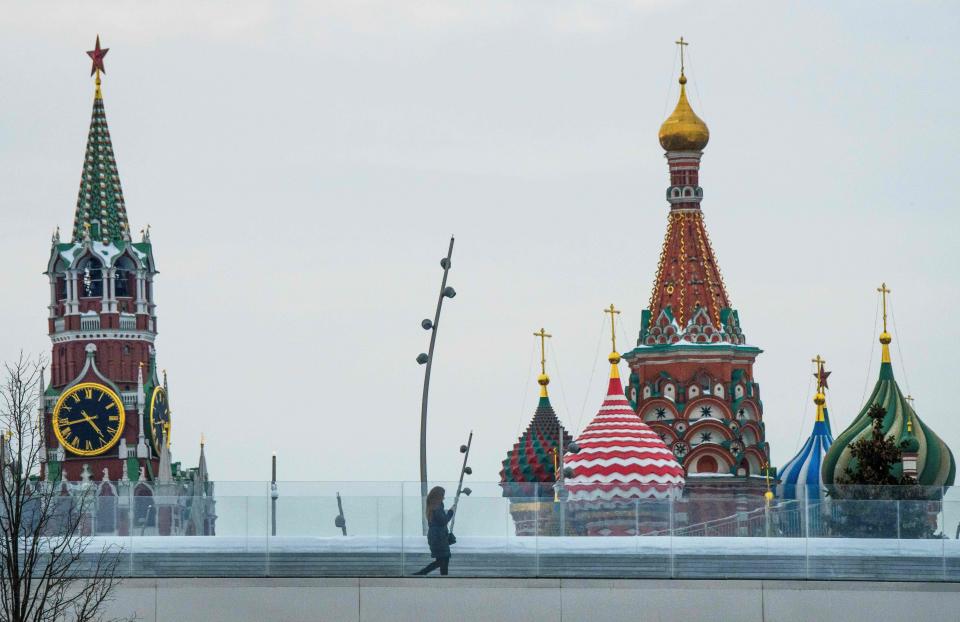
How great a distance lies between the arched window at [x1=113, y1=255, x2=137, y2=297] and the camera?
5925 inches

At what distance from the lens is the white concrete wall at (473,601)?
4250cm

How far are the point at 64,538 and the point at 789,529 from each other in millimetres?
11277

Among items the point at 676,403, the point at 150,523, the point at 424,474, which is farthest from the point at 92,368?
the point at 150,523

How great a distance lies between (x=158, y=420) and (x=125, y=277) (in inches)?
331

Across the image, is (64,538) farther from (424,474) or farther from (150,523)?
(424,474)

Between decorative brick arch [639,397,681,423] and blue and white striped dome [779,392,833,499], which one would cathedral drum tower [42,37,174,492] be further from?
blue and white striped dome [779,392,833,499]

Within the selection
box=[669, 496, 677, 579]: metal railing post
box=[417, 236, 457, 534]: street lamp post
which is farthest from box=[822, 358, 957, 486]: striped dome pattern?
box=[669, 496, 677, 579]: metal railing post

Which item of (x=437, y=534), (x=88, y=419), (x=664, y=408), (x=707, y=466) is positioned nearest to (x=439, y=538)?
(x=437, y=534)

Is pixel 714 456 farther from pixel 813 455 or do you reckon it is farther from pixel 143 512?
pixel 143 512

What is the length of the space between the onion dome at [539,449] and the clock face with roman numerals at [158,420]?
93.3 feet

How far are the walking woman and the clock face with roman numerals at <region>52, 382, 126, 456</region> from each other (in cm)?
10422

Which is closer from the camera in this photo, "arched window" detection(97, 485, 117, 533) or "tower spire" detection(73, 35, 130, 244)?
"arched window" detection(97, 485, 117, 533)

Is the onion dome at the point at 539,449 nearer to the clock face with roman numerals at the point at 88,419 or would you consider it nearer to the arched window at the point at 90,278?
the clock face with roman numerals at the point at 88,419

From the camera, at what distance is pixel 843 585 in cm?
4331
